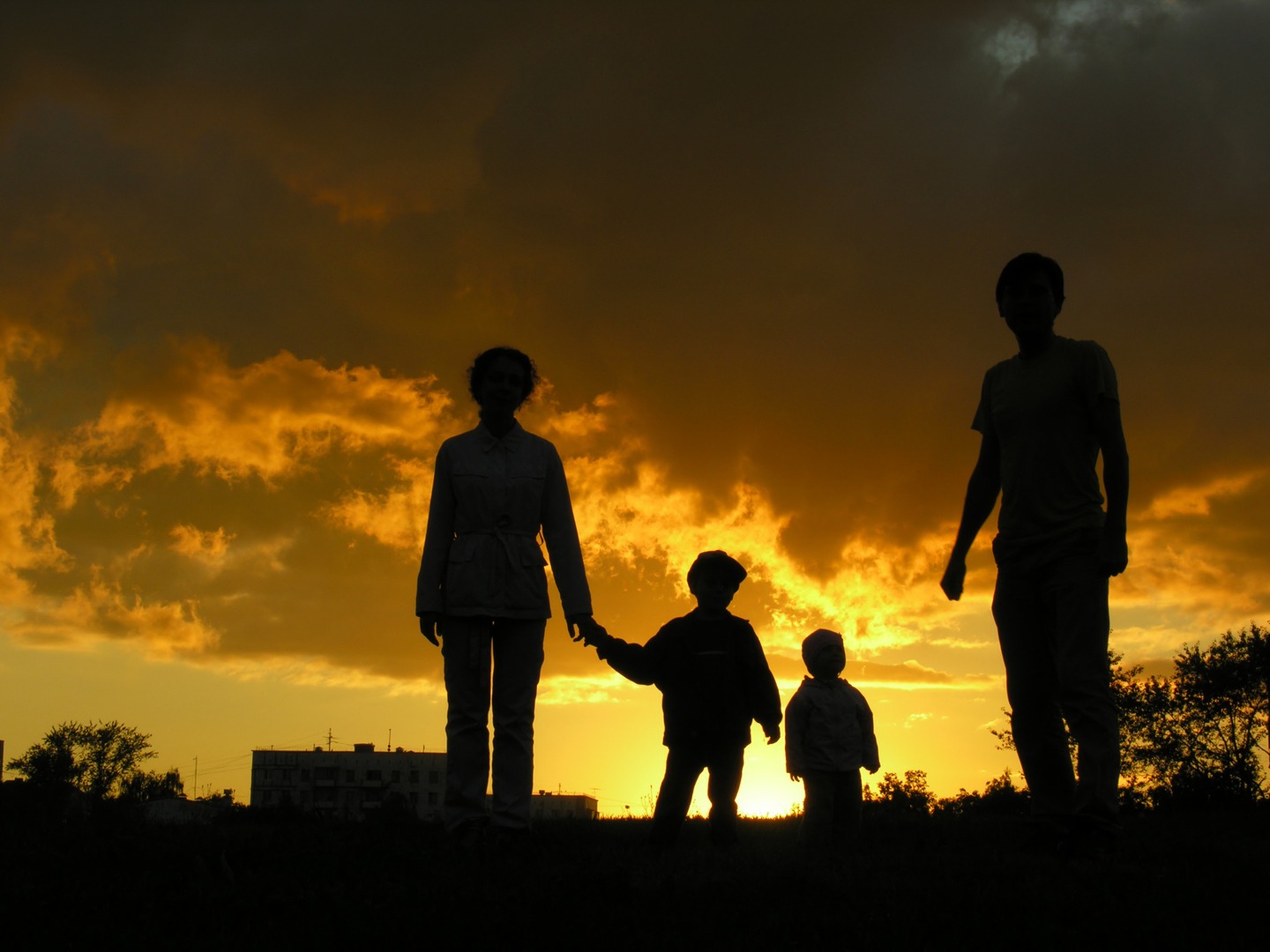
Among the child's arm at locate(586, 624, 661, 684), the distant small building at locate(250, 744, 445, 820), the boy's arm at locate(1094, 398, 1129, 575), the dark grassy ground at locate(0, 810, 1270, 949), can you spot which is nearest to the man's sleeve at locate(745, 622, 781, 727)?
A: the child's arm at locate(586, 624, 661, 684)

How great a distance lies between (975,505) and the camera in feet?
24.1

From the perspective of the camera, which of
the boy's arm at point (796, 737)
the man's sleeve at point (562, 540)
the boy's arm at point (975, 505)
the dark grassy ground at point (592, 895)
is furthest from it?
the boy's arm at point (796, 737)

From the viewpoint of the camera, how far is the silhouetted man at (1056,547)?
614 cm

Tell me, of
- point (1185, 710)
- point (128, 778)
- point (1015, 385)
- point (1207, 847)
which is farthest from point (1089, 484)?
point (128, 778)

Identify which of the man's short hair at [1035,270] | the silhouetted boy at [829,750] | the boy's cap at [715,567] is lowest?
the silhouetted boy at [829,750]

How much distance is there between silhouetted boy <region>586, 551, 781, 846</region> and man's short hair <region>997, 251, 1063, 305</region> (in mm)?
3006

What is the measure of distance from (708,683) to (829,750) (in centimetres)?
153

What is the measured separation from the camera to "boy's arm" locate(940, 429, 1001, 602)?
23.4ft

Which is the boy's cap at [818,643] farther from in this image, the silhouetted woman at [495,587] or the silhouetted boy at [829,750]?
the silhouetted woman at [495,587]

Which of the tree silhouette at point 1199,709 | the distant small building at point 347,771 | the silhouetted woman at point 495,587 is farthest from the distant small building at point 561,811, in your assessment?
the distant small building at point 347,771

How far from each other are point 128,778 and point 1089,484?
373 ft

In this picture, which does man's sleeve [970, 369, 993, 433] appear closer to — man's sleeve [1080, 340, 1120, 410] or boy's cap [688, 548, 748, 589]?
man's sleeve [1080, 340, 1120, 410]

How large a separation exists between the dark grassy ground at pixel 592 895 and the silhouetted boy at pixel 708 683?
3.92ft

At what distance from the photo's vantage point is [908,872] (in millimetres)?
5723
